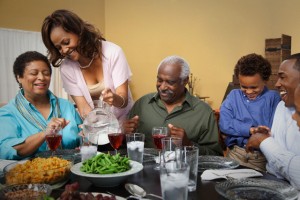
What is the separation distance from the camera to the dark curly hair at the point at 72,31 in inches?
87.3

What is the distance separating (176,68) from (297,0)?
3.17 metres

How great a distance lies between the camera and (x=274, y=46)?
15.3 feet

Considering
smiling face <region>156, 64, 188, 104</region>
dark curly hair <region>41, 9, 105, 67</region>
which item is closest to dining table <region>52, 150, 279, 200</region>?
smiling face <region>156, 64, 188, 104</region>

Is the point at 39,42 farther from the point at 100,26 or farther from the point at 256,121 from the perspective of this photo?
the point at 256,121

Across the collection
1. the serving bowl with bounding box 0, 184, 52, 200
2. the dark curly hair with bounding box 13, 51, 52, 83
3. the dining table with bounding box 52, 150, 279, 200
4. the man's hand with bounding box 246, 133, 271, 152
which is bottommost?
the dining table with bounding box 52, 150, 279, 200

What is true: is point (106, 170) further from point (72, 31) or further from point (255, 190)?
point (72, 31)

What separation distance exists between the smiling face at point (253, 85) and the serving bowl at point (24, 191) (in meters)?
1.80

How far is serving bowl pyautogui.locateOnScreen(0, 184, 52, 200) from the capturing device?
102cm

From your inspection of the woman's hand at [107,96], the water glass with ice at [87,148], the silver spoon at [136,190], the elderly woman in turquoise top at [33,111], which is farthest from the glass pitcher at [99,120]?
the silver spoon at [136,190]

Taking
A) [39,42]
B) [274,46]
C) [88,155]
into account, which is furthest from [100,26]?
[88,155]

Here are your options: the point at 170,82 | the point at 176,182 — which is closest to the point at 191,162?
the point at 176,182

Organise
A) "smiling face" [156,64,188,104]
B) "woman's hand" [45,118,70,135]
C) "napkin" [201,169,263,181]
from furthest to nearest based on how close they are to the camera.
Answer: "smiling face" [156,64,188,104] → "woman's hand" [45,118,70,135] → "napkin" [201,169,263,181]

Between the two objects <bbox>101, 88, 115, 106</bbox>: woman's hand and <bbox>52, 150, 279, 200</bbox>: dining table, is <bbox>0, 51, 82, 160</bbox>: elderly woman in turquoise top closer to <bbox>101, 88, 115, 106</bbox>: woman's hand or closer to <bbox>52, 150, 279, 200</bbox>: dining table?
<bbox>101, 88, 115, 106</bbox>: woman's hand

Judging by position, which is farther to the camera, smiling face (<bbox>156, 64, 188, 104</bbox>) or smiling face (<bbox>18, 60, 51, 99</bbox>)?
smiling face (<bbox>156, 64, 188, 104</bbox>)
